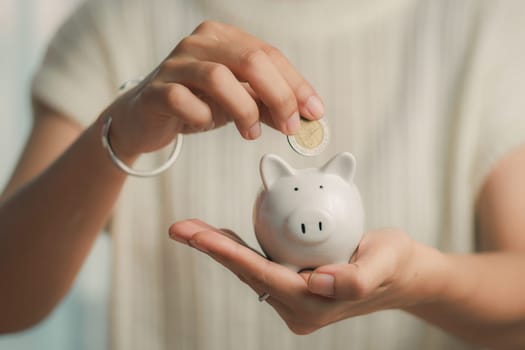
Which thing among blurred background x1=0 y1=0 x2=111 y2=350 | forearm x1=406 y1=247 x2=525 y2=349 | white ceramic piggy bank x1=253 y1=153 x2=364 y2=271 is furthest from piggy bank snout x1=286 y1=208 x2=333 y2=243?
blurred background x1=0 y1=0 x2=111 y2=350

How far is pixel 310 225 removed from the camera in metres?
0.41

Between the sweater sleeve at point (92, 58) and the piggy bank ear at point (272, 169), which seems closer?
the piggy bank ear at point (272, 169)

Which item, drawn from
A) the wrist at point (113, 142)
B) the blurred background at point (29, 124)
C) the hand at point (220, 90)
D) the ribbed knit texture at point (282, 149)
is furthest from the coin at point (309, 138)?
the blurred background at point (29, 124)

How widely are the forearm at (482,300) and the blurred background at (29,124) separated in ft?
2.08

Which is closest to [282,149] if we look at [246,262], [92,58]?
[92,58]

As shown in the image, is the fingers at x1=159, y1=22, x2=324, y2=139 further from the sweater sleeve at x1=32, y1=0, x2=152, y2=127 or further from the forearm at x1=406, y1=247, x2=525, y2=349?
the sweater sleeve at x1=32, y1=0, x2=152, y2=127

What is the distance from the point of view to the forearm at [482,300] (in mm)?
506

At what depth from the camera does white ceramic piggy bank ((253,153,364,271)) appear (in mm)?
411

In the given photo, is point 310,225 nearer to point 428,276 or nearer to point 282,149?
point 428,276

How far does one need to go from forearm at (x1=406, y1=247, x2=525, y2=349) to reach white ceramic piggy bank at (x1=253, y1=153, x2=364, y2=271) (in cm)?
10

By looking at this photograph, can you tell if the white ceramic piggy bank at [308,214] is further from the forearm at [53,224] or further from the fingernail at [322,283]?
the forearm at [53,224]

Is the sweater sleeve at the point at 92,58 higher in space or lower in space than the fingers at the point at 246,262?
higher

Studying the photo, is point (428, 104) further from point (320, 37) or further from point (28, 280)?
point (28, 280)

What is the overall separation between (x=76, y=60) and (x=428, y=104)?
0.34m
